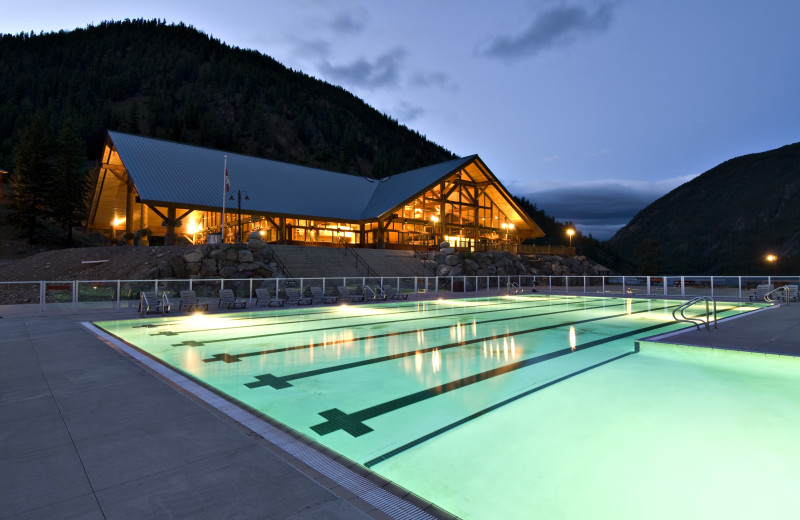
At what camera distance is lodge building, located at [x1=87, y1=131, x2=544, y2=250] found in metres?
31.5

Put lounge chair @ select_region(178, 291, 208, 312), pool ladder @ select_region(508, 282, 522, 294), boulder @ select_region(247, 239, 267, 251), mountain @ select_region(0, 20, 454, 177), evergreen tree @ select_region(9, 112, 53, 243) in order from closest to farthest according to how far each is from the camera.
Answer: lounge chair @ select_region(178, 291, 208, 312) < boulder @ select_region(247, 239, 267, 251) < pool ladder @ select_region(508, 282, 522, 294) < evergreen tree @ select_region(9, 112, 53, 243) < mountain @ select_region(0, 20, 454, 177)

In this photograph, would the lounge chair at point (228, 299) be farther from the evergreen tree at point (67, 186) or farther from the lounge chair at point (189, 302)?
the evergreen tree at point (67, 186)

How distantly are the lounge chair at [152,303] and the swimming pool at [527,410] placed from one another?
4189 mm

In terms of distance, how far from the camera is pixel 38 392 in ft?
16.8

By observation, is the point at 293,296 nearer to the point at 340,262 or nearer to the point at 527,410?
the point at 340,262

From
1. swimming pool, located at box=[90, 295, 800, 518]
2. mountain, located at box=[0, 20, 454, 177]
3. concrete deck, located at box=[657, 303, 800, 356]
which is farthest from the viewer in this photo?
mountain, located at box=[0, 20, 454, 177]

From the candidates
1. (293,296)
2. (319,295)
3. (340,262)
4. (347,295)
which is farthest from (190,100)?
(293,296)

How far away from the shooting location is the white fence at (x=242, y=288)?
14.3m

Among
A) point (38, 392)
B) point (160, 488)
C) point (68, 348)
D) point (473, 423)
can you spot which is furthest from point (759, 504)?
point (68, 348)

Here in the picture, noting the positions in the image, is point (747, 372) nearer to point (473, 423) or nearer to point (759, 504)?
point (759, 504)

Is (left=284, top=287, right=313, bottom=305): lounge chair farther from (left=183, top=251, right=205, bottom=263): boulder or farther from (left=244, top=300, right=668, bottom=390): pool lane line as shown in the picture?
(left=244, top=300, right=668, bottom=390): pool lane line

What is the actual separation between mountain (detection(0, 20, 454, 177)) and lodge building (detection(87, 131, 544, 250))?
166 ft

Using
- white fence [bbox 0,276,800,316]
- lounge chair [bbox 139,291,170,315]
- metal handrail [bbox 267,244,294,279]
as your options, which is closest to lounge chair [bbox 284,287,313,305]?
white fence [bbox 0,276,800,316]

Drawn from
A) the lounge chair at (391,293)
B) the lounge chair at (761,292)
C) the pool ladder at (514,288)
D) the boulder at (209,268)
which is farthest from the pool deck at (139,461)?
the pool ladder at (514,288)
